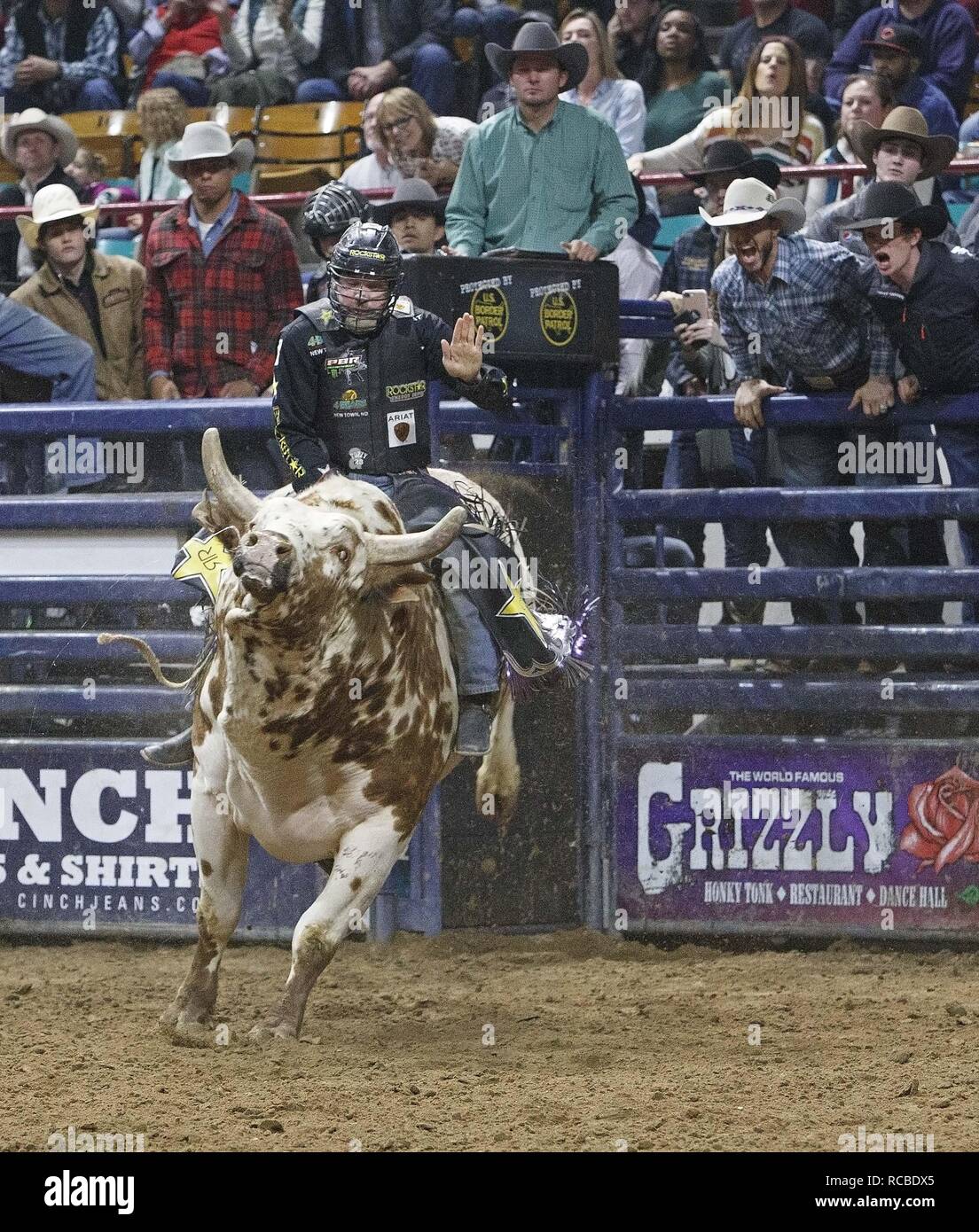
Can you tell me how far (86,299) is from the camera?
8.77m

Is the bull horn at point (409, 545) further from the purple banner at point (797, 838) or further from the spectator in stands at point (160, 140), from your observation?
the spectator in stands at point (160, 140)

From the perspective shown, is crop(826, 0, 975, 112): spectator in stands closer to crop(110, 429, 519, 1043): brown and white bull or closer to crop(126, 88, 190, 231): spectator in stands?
crop(126, 88, 190, 231): spectator in stands

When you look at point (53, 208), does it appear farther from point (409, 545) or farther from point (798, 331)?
point (409, 545)

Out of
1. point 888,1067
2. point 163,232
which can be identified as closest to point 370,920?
Answer: point 888,1067

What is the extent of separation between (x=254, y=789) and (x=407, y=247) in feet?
11.9

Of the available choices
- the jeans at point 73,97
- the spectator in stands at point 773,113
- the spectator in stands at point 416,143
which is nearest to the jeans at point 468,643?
the spectator in stands at point 416,143

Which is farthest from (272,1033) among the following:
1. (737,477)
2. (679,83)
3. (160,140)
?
(679,83)

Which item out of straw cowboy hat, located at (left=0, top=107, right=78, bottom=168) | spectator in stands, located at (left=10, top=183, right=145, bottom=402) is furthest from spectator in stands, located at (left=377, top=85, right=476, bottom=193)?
straw cowboy hat, located at (left=0, top=107, right=78, bottom=168)

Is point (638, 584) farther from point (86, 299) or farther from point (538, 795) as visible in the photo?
point (86, 299)

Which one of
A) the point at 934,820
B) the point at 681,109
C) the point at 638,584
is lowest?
the point at 934,820

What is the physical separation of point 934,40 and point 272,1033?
6.92 metres

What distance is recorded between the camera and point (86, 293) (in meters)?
8.77

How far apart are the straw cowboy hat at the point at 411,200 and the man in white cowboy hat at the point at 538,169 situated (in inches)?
9.9

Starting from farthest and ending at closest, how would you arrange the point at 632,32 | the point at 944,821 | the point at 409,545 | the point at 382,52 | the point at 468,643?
1. the point at 382,52
2. the point at 632,32
3. the point at 944,821
4. the point at 468,643
5. the point at 409,545
